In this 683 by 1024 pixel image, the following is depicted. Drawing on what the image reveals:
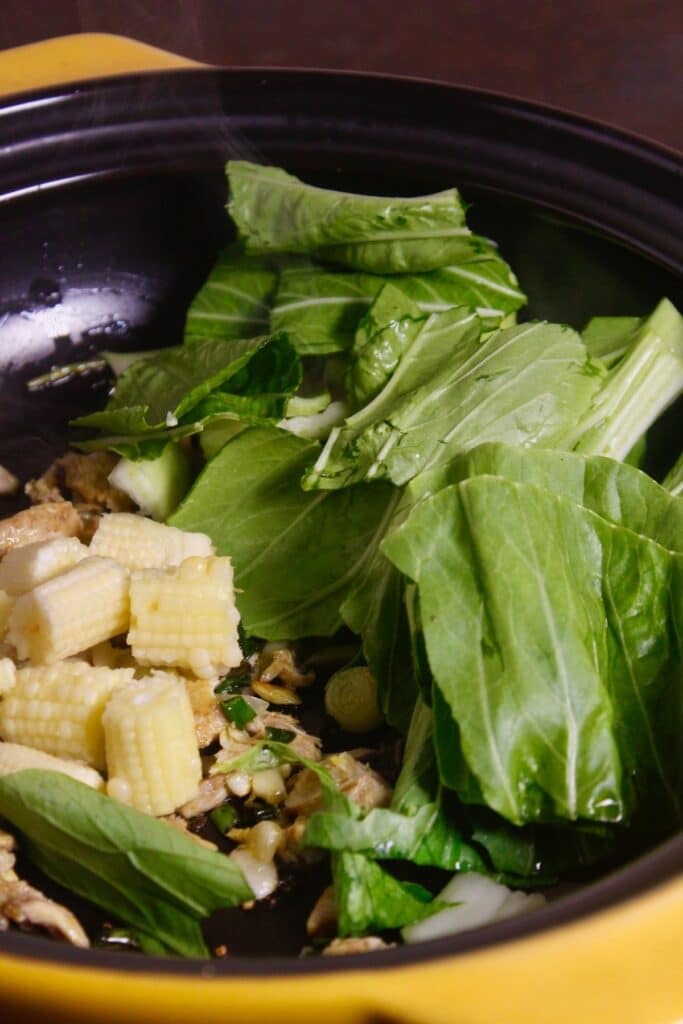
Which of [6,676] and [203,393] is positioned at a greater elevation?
[203,393]

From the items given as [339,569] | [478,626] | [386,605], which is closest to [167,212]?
[339,569]

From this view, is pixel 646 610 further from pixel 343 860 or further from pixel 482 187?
pixel 482 187

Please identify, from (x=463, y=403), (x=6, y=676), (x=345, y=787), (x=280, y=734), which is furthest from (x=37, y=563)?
(x=463, y=403)

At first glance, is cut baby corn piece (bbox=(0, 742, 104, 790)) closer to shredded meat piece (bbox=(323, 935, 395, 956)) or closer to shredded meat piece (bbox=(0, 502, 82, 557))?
shredded meat piece (bbox=(323, 935, 395, 956))

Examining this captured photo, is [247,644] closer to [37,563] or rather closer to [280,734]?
[280,734]

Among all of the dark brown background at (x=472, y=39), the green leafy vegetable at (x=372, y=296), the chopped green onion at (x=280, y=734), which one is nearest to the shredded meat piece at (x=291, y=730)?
the chopped green onion at (x=280, y=734)

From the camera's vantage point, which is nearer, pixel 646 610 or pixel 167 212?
pixel 646 610
